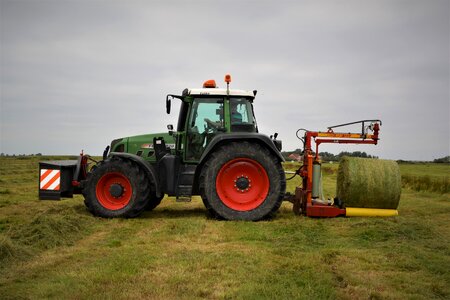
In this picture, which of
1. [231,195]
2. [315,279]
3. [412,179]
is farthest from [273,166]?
[412,179]

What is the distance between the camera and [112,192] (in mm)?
9898

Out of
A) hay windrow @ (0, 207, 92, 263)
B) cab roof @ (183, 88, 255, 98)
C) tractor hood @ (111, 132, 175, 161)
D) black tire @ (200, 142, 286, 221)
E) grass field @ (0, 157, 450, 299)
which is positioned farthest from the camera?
tractor hood @ (111, 132, 175, 161)

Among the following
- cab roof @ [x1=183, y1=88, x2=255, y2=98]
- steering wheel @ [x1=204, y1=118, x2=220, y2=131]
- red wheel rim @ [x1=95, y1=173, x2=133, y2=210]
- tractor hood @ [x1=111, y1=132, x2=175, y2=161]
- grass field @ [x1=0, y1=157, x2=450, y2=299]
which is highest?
cab roof @ [x1=183, y1=88, x2=255, y2=98]

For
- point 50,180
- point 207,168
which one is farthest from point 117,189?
point 207,168

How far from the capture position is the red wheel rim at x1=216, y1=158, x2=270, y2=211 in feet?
31.8

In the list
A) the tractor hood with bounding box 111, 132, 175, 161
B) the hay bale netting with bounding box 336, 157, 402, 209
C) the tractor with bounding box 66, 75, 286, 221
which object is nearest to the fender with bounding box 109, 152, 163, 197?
the tractor with bounding box 66, 75, 286, 221

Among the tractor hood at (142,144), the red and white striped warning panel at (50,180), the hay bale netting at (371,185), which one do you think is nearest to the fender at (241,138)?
the tractor hood at (142,144)

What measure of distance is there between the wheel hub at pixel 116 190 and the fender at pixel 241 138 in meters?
1.77

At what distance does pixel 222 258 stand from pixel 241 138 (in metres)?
4.17

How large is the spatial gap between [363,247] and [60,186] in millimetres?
6453

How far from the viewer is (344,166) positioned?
395 inches

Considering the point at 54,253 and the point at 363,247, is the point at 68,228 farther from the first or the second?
the point at 363,247

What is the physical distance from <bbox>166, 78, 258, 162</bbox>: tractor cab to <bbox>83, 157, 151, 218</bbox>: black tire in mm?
1138

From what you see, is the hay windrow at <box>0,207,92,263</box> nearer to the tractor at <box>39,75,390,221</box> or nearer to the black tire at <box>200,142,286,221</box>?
the tractor at <box>39,75,390,221</box>
